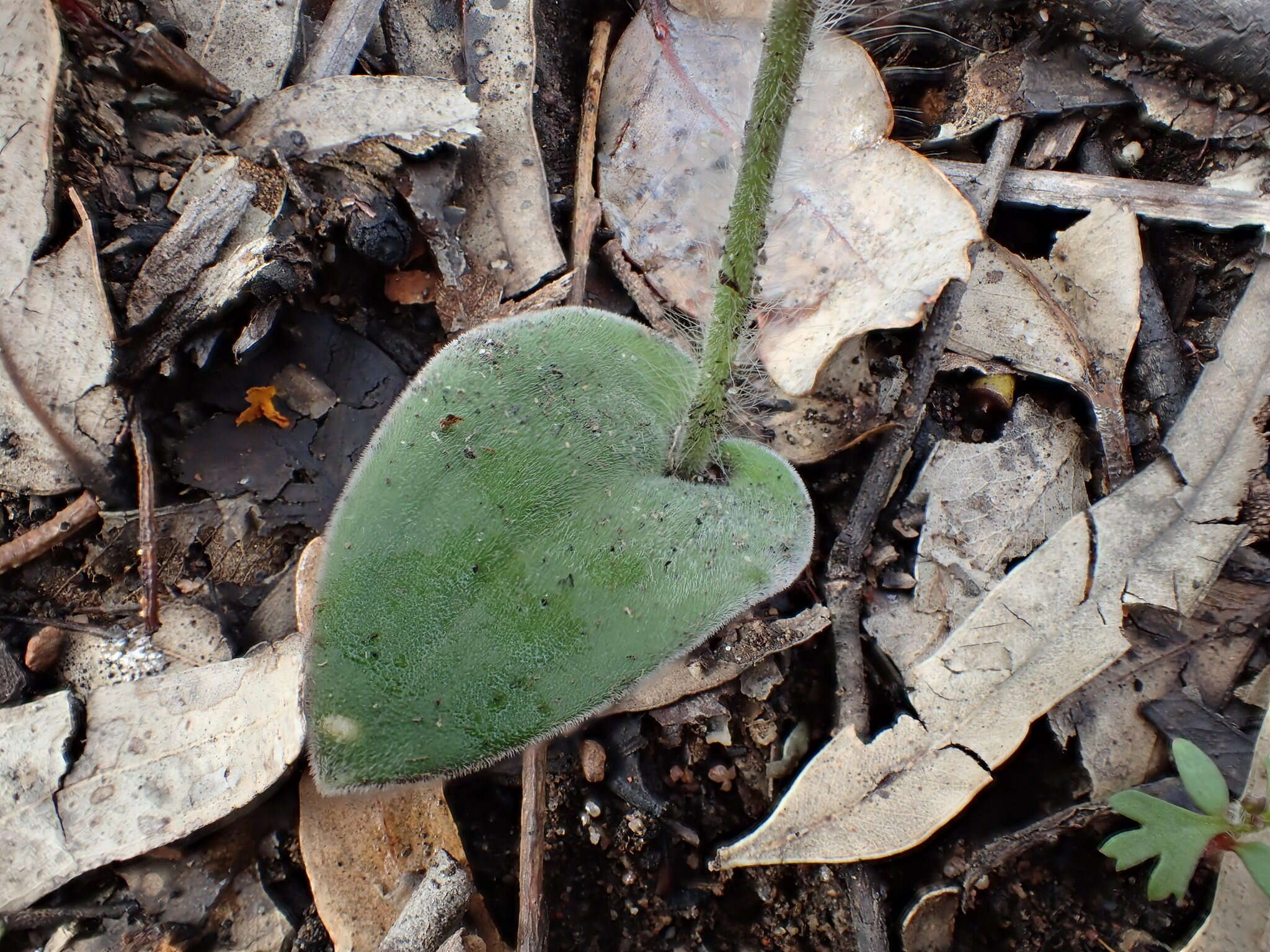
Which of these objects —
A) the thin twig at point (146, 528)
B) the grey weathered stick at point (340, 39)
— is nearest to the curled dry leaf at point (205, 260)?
the thin twig at point (146, 528)

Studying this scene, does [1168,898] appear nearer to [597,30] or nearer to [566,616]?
[566,616]

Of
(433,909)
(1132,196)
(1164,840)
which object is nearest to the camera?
(1164,840)

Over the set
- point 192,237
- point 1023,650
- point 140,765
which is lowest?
point 140,765

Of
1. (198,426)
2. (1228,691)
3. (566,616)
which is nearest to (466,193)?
(198,426)

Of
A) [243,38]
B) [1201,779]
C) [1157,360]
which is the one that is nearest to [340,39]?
[243,38]

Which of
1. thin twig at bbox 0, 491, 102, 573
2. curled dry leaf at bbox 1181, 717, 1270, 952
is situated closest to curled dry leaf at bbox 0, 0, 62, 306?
thin twig at bbox 0, 491, 102, 573

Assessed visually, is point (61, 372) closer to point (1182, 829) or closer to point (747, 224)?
point (747, 224)

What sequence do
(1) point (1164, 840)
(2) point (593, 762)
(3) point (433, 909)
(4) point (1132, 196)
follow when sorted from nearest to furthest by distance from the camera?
1. (1) point (1164, 840)
2. (3) point (433, 909)
3. (2) point (593, 762)
4. (4) point (1132, 196)
